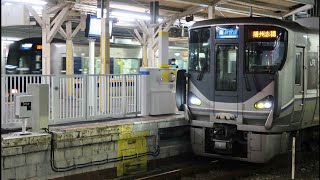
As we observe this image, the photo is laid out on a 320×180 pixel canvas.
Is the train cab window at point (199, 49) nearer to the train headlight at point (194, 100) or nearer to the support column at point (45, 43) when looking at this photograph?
the train headlight at point (194, 100)

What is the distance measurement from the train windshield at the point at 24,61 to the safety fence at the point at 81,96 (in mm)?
8461

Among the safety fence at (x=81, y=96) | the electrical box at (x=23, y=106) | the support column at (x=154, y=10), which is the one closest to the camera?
the electrical box at (x=23, y=106)

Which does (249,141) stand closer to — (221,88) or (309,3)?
(221,88)

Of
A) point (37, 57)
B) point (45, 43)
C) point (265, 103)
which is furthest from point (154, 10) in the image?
point (37, 57)

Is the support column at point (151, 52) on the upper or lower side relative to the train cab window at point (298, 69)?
upper

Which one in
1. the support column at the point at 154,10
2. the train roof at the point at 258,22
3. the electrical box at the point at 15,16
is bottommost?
the electrical box at the point at 15,16

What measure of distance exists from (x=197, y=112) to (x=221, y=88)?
0.84 meters

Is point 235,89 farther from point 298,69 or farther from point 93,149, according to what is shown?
point 93,149

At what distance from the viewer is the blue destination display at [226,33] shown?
975cm

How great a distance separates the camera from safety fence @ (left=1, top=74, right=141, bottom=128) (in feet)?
27.2

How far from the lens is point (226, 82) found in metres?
9.82

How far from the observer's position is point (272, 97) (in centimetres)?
927

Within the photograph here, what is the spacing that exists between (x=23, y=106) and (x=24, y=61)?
36.8 ft

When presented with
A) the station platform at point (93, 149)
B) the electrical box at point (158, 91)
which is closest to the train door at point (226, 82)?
the station platform at point (93, 149)
